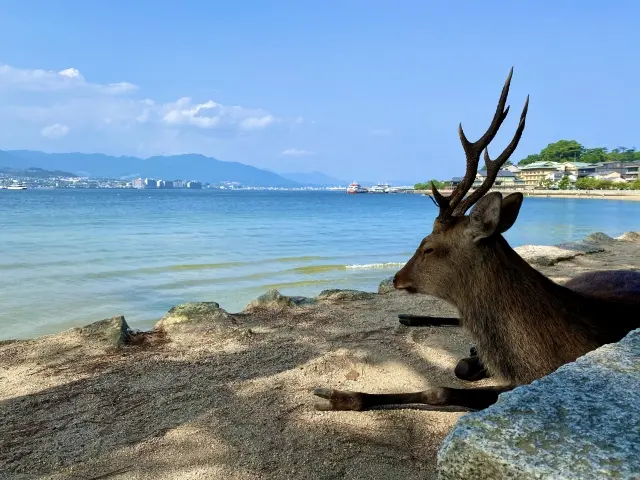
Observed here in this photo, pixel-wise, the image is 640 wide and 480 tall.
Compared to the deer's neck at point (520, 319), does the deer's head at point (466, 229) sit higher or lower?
higher

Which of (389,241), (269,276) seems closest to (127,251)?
(269,276)

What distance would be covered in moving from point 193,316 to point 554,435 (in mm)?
4620

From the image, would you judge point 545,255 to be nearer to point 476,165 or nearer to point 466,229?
point 476,165

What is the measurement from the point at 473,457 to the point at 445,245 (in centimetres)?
176

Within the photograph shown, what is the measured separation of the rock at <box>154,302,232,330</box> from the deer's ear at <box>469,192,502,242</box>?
3.35 m

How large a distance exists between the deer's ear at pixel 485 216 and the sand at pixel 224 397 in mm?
1018

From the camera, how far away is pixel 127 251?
47.4ft

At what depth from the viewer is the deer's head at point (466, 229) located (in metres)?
2.59

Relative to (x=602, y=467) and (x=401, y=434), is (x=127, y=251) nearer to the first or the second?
(x=401, y=434)

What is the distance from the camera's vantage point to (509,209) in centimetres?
260

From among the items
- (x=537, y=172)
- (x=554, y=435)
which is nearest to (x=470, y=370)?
(x=554, y=435)

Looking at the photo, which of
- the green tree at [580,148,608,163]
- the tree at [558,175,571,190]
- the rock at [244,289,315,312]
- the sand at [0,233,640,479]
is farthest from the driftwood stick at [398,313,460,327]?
the green tree at [580,148,608,163]

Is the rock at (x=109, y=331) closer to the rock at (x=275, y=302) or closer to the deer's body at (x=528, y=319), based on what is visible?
the rock at (x=275, y=302)

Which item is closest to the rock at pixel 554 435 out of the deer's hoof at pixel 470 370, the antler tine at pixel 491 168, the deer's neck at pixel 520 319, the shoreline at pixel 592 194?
the deer's neck at pixel 520 319
